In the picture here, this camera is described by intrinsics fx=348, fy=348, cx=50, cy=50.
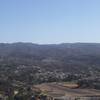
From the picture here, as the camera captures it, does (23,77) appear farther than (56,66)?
No

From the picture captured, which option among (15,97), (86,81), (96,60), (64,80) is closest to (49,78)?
(64,80)

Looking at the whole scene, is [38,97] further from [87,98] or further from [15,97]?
[87,98]

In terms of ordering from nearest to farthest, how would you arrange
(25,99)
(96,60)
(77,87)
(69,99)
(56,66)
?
(25,99) < (69,99) < (77,87) < (56,66) < (96,60)

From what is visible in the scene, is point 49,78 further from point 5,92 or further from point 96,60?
point 96,60

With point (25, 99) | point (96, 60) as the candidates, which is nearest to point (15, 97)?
point (25, 99)

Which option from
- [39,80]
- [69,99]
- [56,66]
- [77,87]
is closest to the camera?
[69,99]

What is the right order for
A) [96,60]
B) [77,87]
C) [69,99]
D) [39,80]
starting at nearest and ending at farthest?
1. [69,99]
2. [77,87]
3. [39,80]
4. [96,60]

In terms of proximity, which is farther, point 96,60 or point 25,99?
point 96,60

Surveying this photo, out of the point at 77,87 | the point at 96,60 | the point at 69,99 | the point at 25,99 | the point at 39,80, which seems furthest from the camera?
the point at 96,60
